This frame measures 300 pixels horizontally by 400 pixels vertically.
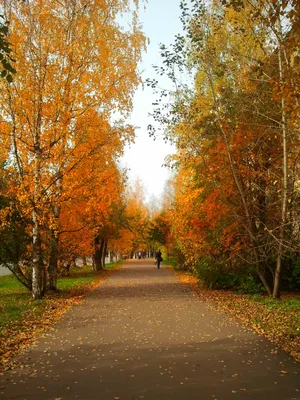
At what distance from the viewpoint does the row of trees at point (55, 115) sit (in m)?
15.1

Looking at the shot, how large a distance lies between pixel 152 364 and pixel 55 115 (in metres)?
10.9

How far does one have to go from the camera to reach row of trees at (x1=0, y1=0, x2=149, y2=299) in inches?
593

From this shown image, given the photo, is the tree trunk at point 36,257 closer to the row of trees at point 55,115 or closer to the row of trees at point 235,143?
the row of trees at point 55,115

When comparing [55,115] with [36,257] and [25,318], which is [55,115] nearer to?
[36,257]

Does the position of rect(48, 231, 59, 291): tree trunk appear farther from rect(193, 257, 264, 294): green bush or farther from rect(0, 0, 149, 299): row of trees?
rect(193, 257, 264, 294): green bush

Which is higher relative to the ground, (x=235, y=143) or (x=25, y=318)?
(x=235, y=143)

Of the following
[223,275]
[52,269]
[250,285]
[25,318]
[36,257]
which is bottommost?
[25,318]

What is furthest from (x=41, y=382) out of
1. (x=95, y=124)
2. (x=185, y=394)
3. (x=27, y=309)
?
(x=95, y=124)

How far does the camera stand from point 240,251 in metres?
18.5

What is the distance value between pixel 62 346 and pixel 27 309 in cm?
603

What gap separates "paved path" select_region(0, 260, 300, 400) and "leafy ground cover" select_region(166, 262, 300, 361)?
1.40 ft

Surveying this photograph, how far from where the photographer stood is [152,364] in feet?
22.0

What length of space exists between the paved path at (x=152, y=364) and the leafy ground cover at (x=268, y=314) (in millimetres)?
427

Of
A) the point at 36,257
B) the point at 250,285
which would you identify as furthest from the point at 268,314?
the point at 36,257
